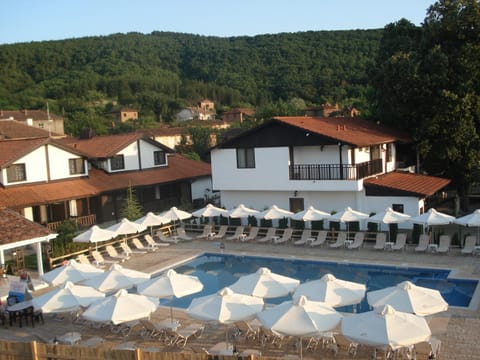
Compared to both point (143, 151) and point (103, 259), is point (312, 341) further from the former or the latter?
point (143, 151)

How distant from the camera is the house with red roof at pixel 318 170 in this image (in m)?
27.6

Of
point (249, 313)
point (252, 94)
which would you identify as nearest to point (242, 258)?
point (249, 313)

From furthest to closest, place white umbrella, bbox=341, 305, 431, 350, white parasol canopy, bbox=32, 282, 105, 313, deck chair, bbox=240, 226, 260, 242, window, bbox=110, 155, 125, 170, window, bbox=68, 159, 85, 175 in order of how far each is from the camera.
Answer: window, bbox=110, 155, 125, 170 < window, bbox=68, 159, 85, 175 < deck chair, bbox=240, 226, 260, 242 < white parasol canopy, bbox=32, 282, 105, 313 < white umbrella, bbox=341, 305, 431, 350

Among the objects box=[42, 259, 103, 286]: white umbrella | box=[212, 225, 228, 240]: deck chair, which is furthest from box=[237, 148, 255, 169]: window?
box=[42, 259, 103, 286]: white umbrella

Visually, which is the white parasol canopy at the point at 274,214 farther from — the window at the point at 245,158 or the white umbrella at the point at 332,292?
the white umbrella at the point at 332,292

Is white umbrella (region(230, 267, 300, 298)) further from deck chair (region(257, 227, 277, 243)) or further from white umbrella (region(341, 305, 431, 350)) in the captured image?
deck chair (region(257, 227, 277, 243))

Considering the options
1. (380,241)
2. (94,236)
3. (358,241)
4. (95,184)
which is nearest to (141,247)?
(94,236)

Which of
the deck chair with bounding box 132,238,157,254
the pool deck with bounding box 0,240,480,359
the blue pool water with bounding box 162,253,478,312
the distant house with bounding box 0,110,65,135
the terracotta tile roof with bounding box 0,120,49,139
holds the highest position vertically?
the distant house with bounding box 0,110,65,135

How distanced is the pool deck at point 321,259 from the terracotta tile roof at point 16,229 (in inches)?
82.7

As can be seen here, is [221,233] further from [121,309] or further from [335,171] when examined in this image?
[121,309]

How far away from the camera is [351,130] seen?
101 feet

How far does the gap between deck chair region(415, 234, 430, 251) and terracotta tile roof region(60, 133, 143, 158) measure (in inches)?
779

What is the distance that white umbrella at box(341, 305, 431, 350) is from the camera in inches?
417

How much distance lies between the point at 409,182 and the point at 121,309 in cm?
1960
